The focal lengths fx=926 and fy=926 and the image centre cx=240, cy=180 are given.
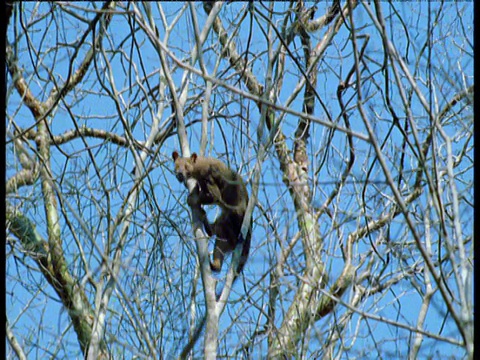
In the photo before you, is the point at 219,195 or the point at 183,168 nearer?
the point at 183,168

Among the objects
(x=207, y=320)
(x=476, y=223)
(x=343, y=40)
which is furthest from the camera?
(x=343, y=40)

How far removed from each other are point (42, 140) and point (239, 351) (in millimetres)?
4457

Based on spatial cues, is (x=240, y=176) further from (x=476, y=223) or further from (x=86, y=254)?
(x=476, y=223)

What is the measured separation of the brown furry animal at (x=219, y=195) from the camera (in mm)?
6646

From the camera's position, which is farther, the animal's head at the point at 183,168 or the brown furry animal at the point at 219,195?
the brown furry animal at the point at 219,195

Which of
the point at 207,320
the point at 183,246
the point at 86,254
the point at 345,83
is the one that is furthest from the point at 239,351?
the point at 345,83

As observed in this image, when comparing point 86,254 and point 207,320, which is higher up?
point 86,254

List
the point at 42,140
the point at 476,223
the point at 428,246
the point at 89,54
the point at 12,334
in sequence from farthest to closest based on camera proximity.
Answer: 1. the point at 89,54
2. the point at 42,140
3. the point at 12,334
4. the point at 428,246
5. the point at 476,223

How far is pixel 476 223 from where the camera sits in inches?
140

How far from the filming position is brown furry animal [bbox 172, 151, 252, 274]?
6.65 m

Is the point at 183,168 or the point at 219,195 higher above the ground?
the point at 219,195

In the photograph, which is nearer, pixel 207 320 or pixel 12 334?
pixel 207 320

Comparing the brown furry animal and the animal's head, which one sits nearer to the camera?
the animal's head

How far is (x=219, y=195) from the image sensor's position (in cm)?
714
